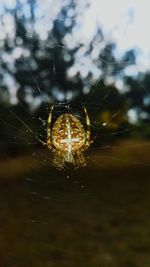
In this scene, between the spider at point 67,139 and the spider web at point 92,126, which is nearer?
the spider at point 67,139

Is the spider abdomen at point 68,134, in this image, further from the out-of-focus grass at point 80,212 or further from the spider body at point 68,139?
the out-of-focus grass at point 80,212

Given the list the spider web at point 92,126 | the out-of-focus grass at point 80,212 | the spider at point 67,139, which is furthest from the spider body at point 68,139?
the out-of-focus grass at point 80,212

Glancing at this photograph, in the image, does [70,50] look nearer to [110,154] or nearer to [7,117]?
[7,117]

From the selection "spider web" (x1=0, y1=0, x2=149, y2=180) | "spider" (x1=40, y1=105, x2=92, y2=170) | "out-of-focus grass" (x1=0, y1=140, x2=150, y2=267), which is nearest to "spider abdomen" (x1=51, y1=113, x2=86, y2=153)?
"spider" (x1=40, y1=105, x2=92, y2=170)

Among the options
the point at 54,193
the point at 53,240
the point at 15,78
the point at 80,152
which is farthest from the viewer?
the point at 15,78

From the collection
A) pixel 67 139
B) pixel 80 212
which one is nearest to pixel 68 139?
pixel 67 139

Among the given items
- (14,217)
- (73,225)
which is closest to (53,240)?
(73,225)

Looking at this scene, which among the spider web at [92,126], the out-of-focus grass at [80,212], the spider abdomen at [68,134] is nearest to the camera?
the spider abdomen at [68,134]

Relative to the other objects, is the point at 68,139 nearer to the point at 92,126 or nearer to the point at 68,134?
the point at 68,134
